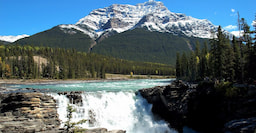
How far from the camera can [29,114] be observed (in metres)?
27.3

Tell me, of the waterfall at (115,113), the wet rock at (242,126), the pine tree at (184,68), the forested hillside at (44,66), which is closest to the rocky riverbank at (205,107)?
the wet rock at (242,126)

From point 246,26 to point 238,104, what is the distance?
25.3 metres

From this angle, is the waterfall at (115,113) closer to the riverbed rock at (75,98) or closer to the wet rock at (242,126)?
the riverbed rock at (75,98)

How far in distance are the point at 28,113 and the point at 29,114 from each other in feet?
0.72

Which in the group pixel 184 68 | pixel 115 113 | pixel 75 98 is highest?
pixel 184 68

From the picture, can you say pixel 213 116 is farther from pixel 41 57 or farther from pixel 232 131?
pixel 41 57

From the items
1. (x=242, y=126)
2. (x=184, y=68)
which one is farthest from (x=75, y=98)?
(x=184, y=68)

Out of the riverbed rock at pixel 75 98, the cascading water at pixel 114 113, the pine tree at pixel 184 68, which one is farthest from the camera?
the pine tree at pixel 184 68

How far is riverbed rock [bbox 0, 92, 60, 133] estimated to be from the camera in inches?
937

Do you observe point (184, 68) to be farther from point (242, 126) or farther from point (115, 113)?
point (242, 126)

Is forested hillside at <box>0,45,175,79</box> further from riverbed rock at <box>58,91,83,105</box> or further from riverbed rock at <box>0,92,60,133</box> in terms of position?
riverbed rock at <box>0,92,60,133</box>

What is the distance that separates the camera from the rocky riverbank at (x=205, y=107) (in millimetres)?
23516

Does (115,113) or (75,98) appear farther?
(115,113)

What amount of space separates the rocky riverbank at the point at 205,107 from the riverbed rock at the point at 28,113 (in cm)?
1912
